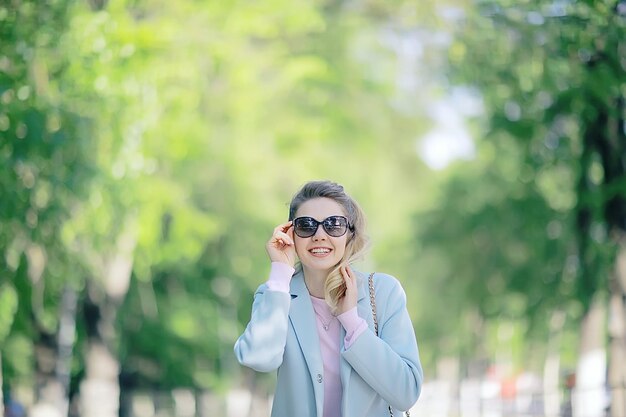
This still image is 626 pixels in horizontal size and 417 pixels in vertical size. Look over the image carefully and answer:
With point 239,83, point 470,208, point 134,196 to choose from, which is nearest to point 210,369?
point 470,208

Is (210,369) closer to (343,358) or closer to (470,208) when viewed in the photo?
(470,208)

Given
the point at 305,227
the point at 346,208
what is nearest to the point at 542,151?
the point at 346,208

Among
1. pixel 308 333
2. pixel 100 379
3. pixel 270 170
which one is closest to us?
pixel 308 333

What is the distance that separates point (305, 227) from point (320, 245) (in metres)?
0.08

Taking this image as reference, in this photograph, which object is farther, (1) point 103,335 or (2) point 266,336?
(1) point 103,335

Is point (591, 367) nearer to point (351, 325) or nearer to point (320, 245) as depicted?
point (320, 245)

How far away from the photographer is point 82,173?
13852 millimetres

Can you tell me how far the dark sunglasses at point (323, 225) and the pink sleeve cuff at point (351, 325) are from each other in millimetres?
314

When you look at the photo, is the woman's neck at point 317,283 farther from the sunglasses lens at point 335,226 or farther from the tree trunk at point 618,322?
the tree trunk at point 618,322

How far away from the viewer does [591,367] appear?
17578 millimetres

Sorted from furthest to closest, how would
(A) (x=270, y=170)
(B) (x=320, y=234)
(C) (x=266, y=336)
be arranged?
(A) (x=270, y=170) → (B) (x=320, y=234) → (C) (x=266, y=336)

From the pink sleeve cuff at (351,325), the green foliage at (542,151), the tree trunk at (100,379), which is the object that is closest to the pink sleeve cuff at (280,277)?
the pink sleeve cuff at (351,325)

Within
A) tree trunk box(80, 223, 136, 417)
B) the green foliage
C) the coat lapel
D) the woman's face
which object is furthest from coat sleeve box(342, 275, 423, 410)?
tree trunk box(80, 223, 136, 417)

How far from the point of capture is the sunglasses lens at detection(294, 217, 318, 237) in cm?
415
